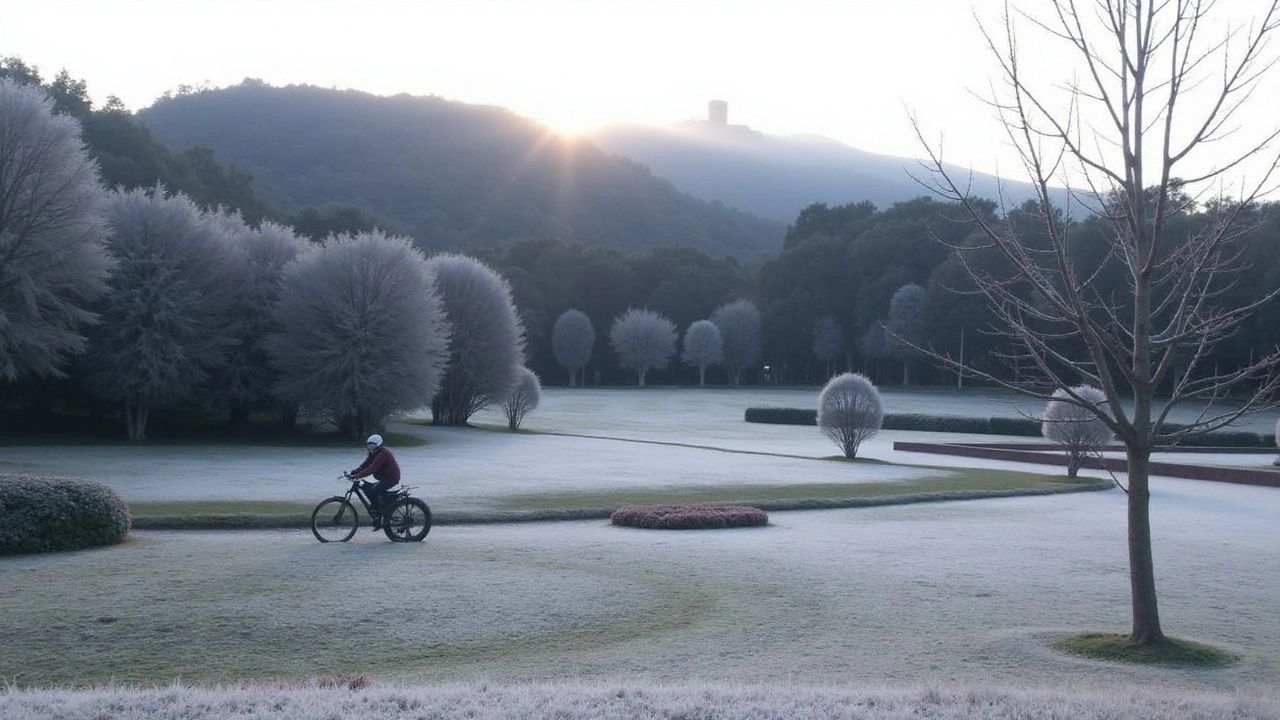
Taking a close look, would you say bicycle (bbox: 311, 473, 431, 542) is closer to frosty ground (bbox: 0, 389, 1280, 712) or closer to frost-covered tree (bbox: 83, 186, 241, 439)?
frosty ground (bbox: 0, 389, 1280, 712)

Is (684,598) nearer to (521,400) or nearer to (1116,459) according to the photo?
(1116,459)

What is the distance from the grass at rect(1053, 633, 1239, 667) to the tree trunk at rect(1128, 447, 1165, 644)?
0.11 meters

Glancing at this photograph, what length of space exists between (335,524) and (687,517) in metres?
6.23

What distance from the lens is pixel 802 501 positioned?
80.2 ft

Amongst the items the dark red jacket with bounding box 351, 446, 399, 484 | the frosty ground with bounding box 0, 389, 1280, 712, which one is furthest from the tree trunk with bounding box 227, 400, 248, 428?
the dark red jacket with bounding box 351, 446, 399, 484

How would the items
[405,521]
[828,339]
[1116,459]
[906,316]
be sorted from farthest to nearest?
[828,339] → [906,316] → [1116,459] → [405,521]

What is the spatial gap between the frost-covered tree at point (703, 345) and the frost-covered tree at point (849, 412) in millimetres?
63803

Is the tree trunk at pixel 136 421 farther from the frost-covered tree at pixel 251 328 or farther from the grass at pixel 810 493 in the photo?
the grass at pixel 810 493

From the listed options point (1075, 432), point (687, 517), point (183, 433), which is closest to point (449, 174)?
point (183, 433)

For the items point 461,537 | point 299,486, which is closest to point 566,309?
point 299,486

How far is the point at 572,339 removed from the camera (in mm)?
104812

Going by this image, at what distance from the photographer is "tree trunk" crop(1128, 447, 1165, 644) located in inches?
405

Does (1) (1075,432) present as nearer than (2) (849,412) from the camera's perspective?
Yes

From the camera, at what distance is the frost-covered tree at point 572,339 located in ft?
344
